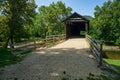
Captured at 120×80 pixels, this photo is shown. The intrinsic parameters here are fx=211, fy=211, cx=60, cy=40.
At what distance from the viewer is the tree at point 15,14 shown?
24000 mm

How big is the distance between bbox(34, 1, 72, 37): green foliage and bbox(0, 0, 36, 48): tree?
27631mm

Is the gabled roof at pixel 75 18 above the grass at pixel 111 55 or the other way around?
above

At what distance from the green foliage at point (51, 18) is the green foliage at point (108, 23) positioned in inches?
554

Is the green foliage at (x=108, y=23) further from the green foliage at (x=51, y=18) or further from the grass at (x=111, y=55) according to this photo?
the green foliage at (x=51, y=18)

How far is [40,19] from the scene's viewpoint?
57.5 m

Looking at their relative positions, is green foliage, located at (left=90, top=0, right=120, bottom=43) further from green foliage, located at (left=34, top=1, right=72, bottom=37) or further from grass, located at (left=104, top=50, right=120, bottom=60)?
Result: green foliage, located at (left=34, top=1, right=72, bottom=37)

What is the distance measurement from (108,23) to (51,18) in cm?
1948

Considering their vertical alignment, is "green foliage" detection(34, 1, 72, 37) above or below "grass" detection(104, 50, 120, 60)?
above

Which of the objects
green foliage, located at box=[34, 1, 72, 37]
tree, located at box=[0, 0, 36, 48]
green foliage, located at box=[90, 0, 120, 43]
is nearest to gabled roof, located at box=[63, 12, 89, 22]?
green foliage, located at box=[90, 0, 120, 43]

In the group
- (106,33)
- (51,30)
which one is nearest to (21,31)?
(106,33)

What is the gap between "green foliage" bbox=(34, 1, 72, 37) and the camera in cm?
5419

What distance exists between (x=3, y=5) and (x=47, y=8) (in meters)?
31.3

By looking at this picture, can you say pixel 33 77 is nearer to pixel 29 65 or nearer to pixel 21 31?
pixel 29 65

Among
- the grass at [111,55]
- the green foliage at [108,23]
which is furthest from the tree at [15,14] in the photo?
the green foliage at [108,23]
